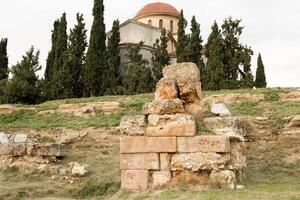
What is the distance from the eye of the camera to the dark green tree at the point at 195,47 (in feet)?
100

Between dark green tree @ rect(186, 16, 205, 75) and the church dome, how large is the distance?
10.2m

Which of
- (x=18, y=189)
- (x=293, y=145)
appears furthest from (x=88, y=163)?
(x=293, y=145)


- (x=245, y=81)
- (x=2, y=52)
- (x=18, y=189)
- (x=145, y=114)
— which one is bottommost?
(x=18, y=189)

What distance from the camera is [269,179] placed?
32.0ft

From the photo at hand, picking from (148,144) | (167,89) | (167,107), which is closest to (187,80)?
(167,89)

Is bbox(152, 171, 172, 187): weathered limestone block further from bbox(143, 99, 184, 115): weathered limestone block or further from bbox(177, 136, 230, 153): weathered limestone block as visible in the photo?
bbox(143, 99, 184, 115): weathered limestone block

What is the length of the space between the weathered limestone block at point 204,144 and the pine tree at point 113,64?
21.6 meters

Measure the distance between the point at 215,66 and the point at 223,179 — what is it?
64.2ft

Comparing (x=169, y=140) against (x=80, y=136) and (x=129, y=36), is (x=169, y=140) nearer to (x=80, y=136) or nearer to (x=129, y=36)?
(x=80, y=136)

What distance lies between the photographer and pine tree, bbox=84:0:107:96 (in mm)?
30016

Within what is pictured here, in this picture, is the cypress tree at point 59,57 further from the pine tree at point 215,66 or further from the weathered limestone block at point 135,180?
the weathered limestone block at point 135,180

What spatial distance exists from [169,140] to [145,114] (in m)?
0.77


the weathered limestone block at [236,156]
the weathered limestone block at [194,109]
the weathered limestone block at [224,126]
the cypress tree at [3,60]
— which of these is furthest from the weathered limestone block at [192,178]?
the cypress tree at [3,60]

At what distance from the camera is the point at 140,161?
8.47 m
